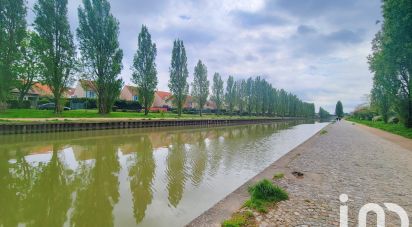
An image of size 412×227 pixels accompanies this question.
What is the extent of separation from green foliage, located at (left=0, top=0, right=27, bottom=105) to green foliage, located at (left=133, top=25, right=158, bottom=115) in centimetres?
1820

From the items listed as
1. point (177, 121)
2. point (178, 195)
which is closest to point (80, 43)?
point (177, 121)

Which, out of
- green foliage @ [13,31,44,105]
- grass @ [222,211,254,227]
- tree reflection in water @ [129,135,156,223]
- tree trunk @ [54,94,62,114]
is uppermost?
green foliage @ [13,31,44,105]

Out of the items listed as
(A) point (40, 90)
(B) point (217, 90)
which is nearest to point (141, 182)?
(A) point (40, 90)

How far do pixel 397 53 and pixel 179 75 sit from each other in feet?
128

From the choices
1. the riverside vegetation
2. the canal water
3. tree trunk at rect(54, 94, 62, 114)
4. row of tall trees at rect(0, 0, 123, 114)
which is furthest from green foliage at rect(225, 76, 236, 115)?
the riverside vegetation

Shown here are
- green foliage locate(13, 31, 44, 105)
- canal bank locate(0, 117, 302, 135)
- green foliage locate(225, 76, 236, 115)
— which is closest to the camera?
canal bank locate(0, 117, 302, 135)

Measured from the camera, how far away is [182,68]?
55219mm

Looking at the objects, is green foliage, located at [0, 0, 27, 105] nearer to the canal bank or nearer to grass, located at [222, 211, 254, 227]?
the canal bank

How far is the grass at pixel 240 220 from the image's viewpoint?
16.0 ft

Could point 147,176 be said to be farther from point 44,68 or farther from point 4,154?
point 44,68

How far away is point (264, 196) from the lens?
6.46 m

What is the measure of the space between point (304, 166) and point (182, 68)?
4687 cm

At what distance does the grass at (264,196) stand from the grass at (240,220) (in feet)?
1.56

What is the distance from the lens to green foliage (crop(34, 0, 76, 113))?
103 feet
